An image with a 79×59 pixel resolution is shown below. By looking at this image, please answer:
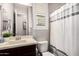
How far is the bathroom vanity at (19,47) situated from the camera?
1.27 metres

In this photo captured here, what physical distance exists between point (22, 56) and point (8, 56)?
20cm

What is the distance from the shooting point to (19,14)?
4.83 ft

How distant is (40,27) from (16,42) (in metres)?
0.44

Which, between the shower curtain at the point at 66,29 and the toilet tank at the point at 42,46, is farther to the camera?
the toilet tank at the point at 42,46

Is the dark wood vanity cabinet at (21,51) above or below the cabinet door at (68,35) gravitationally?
below

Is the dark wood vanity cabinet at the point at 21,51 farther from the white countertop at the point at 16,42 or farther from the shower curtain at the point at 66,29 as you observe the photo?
the shower curtain at the point at 66,29

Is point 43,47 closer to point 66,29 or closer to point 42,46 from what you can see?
point 42,46

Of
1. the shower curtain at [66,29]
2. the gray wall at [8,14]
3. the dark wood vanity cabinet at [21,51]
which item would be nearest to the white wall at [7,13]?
the gray wall at [8,14]

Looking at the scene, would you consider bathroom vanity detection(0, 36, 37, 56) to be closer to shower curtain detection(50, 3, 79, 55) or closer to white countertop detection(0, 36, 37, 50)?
white countertop detection(0, 36, 37, 50)

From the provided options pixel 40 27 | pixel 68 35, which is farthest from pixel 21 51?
pixel 68 35

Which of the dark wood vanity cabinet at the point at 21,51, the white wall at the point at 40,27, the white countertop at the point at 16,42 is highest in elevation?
the white wall at the point at 40,27

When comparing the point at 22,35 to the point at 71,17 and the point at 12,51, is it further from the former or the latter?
the point at 71,17

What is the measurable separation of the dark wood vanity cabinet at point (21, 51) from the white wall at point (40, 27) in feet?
0.63

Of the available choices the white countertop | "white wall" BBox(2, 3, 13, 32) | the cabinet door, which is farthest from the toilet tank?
"white wall" BBox(2, 3, 13, 32)
